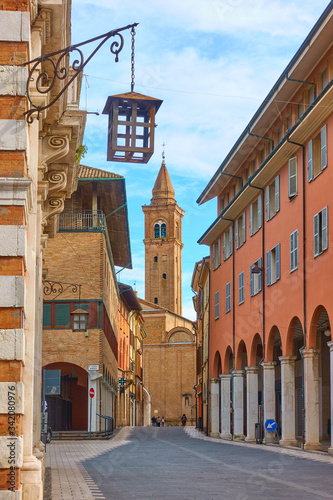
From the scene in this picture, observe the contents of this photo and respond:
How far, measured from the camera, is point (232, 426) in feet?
142

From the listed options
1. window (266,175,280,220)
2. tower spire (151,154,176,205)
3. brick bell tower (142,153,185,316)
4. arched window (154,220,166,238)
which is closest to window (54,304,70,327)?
window (266,175,280,220)

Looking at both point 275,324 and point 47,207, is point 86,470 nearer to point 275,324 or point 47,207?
point 47,207

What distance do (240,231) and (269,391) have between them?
9670 mm

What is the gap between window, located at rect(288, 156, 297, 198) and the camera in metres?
30.7

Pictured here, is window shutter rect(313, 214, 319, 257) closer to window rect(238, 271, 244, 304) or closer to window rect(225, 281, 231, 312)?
window rect(238, 271, 244, 304)

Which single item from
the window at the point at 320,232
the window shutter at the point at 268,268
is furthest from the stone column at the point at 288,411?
the window at the point at 320,232

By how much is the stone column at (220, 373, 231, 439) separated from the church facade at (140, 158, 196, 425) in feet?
196

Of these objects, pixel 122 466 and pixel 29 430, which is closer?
pixel 29 430

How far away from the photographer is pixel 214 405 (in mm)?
48125

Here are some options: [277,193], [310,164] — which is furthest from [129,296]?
[310,164]

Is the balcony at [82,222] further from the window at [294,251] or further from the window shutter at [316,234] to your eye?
the window shutter at [316,234]

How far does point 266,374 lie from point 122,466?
1504 cm

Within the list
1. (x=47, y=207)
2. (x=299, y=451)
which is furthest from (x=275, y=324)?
(x=47, y=207)

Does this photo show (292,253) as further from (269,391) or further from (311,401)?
(269,391)
